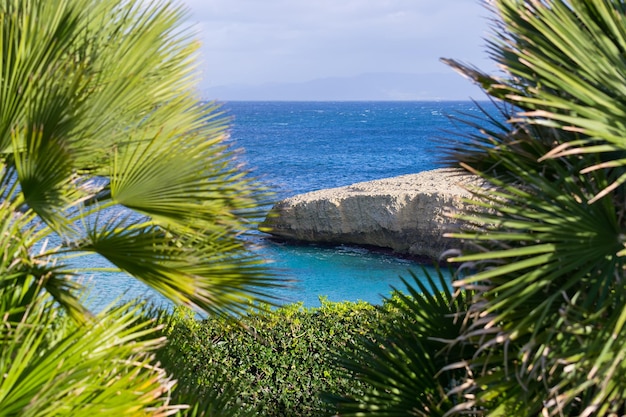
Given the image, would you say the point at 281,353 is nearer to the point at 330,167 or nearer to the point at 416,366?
the point at 416,366

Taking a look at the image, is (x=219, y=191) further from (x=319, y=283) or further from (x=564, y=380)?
(x=319, y=283)

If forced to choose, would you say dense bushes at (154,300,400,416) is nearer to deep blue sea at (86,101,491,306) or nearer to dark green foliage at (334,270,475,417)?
deep blue sea at (86,101,491,306)

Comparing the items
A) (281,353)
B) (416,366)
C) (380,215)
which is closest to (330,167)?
(380,215)

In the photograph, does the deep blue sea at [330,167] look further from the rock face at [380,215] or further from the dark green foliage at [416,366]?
the dark green foliage at [416,366]

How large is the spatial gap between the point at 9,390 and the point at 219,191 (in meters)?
1.51

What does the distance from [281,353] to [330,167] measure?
39076mm

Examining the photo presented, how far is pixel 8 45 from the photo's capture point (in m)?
3.15

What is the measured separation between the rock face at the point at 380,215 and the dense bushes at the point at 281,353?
323 inches

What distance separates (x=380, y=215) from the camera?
17031 millimetres

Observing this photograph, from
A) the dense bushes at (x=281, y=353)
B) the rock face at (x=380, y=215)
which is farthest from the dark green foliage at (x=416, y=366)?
the rock face at (x=380, y=215)

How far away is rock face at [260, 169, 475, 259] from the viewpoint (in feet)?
53.5

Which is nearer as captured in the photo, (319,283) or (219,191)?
(219,191)

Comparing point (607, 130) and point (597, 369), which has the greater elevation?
point (607, 130)

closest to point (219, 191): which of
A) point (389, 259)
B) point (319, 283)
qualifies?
point (319, 283)
